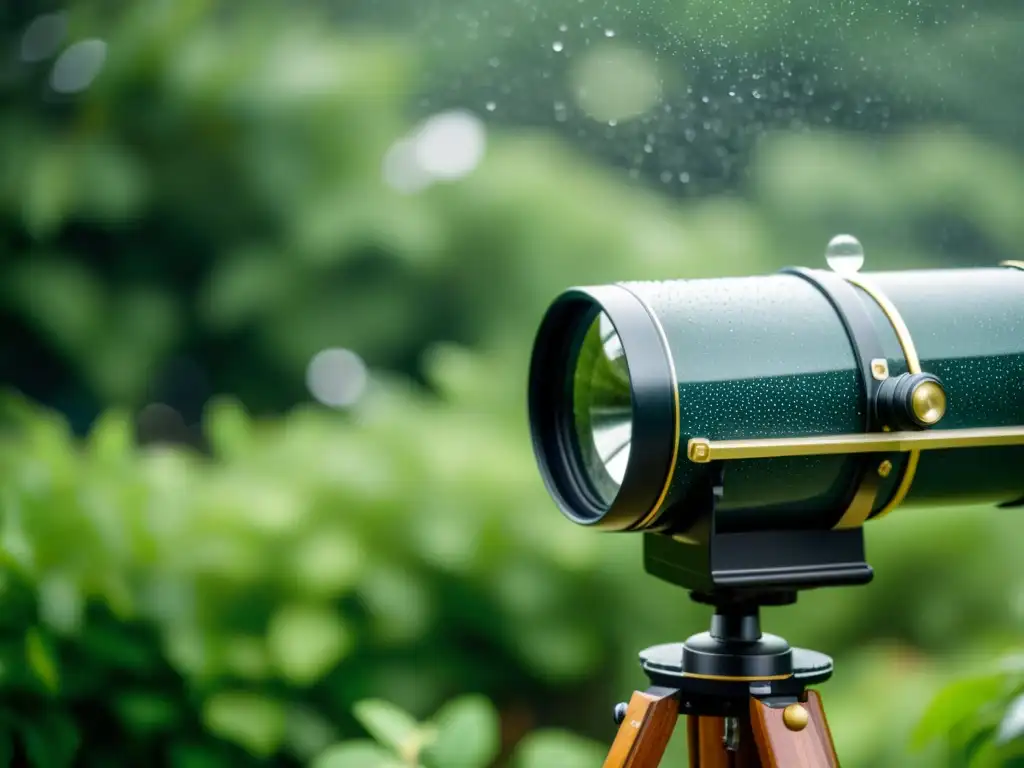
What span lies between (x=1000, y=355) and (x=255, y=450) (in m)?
1.40

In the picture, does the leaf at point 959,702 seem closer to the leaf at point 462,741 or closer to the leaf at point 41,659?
the leaf at point 462,741

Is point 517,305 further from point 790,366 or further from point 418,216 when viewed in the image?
point 790,366

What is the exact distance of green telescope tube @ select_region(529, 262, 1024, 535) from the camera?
1013mm

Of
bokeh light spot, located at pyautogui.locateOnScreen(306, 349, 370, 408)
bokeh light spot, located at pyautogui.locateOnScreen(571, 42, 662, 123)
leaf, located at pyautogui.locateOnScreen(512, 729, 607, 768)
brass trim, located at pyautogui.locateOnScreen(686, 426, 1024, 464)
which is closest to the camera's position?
brass trim, located at pyautogui.locateOnScreen(686, 426, 1024, 464)

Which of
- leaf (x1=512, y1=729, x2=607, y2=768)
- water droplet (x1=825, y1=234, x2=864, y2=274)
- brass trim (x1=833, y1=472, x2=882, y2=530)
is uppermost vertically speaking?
water droplet (x1=825, y1=234, x2=864, y2=274)

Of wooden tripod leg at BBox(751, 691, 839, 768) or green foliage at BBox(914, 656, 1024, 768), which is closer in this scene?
wooden tripod leg at BBox(751, 691, 839, 768)

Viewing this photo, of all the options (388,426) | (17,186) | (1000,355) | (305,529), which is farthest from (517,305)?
(1000,355)

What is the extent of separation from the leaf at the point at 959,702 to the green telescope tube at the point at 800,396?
1.02 ft

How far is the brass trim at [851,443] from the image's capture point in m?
1.00

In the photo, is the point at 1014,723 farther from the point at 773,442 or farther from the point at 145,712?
the point at 145,712

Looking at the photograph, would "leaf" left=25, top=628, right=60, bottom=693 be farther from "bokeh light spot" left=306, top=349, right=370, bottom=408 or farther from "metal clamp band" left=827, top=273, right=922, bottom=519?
"bokeh light spot" left=306, top=349, right=370, bottom=408

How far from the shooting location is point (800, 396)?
3.41 ft

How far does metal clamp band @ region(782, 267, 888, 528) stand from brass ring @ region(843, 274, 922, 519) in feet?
0.06

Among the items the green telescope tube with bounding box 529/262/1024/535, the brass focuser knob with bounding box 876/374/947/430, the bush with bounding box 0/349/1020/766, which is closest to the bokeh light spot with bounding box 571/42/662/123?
the bush with bounding box 0/349/1020/766
